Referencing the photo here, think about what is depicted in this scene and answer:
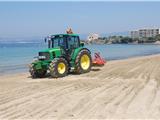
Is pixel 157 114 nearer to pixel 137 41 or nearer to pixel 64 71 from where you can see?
pixel 64 71

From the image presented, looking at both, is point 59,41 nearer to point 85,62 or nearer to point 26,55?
point 85,62

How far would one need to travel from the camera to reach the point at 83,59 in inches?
724

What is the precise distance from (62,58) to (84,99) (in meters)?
6.39

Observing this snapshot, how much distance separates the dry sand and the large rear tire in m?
2.60

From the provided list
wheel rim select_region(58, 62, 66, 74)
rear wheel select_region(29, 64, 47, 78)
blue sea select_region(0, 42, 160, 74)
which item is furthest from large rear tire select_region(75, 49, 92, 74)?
blue sea select_region(0, 42, 160, 74)

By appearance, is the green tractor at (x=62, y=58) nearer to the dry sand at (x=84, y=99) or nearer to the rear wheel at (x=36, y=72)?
the rear wheel at (x=36, y=72)

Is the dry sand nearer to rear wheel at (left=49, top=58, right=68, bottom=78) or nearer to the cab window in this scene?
rear wheel at (left=49, top=58, right=68, bottom=78)

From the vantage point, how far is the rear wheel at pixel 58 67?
16.3 metres

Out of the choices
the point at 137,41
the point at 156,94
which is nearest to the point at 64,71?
the point at 156,94

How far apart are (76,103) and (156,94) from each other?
98.5 inches

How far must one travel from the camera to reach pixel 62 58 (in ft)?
55.6

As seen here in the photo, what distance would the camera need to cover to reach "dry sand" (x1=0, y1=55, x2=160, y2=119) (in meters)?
8.82

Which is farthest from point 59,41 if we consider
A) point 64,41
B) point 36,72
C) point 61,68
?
point 36,72

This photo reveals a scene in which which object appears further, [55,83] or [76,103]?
[55,83]
